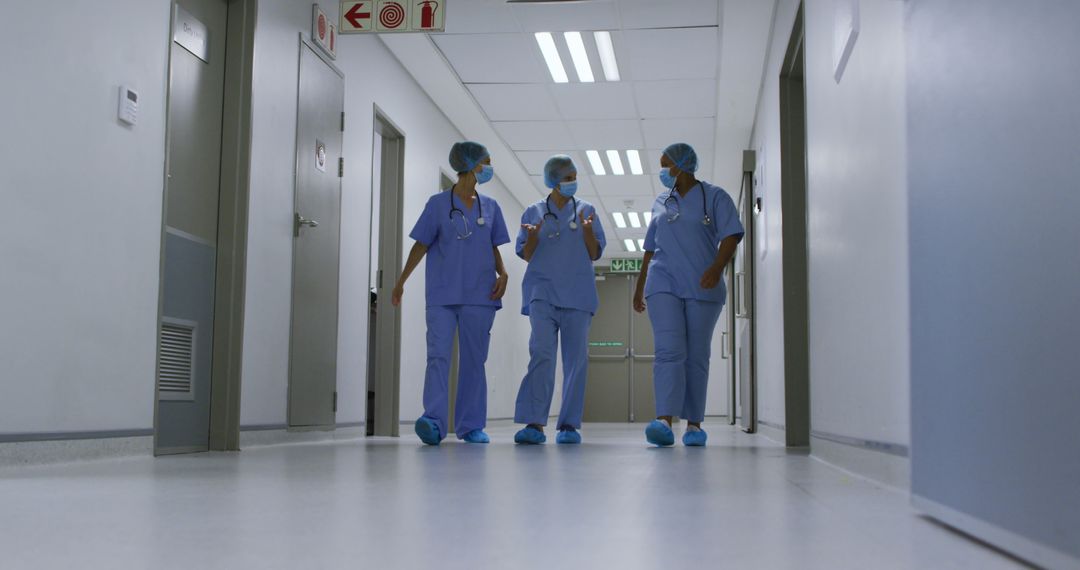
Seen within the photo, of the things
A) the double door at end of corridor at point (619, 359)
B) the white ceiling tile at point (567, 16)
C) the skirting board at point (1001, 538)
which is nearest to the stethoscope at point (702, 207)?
the white ceiling tile at point (567, 16)

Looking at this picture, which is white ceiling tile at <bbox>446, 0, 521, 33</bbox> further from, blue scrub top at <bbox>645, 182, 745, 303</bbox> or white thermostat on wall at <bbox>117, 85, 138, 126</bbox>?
white thermostat on wall at <bbox>117, 85, 138, 126</bbox>

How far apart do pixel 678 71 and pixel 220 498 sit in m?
5.42

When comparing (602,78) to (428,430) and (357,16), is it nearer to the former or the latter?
(357,16)

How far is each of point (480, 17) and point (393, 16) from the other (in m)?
0.94

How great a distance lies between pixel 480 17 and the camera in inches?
227

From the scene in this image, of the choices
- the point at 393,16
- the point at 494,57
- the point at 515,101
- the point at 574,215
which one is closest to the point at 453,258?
the point at 574,215

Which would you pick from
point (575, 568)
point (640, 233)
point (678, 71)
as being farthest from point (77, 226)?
point (640, 233)

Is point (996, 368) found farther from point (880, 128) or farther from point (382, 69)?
point (382, 69)

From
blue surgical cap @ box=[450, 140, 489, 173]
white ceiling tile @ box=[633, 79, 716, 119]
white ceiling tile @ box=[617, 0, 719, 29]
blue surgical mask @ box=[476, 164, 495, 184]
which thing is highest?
white ceiling tile @ box=[617, 0, 719, 29]

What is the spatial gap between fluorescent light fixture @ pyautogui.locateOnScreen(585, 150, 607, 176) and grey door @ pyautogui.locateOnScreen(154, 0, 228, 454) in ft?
→ 16.8

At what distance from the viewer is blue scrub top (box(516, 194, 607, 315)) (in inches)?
194

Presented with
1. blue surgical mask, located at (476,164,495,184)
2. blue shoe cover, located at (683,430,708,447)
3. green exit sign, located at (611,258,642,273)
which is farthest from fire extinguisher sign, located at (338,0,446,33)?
green exit sign, located at (611,258,642,273)

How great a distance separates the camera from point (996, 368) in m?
1.10

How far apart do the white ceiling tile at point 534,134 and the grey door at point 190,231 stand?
4038 mm
